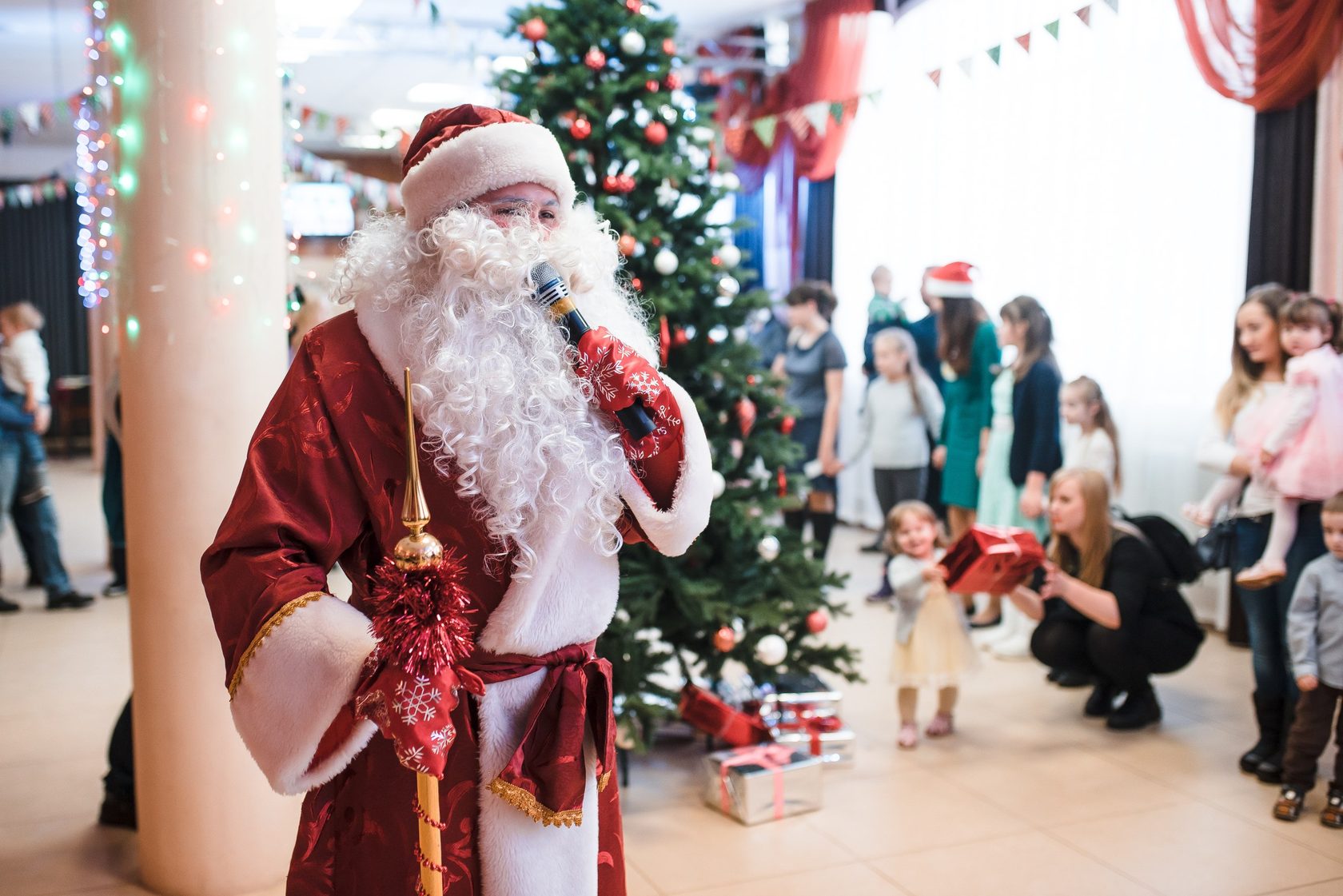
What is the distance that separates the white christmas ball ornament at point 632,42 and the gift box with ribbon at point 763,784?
2.01 meters

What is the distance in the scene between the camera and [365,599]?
1577 millimetres

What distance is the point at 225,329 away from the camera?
2.63 meters

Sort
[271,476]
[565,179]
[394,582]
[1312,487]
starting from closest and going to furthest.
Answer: [394,582]
[271,476]
[565,179]
[1312,487]

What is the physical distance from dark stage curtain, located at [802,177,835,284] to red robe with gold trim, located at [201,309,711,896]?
7.00 m

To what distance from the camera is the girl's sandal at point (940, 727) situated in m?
3.86

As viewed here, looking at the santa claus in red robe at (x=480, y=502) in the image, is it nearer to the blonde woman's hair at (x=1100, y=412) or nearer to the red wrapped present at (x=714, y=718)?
the red wrapped present at (x=714, y=718)

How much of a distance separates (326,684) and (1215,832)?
8.53ft

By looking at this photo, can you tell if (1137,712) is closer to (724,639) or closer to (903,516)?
(903,516)

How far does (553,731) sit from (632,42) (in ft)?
7.36

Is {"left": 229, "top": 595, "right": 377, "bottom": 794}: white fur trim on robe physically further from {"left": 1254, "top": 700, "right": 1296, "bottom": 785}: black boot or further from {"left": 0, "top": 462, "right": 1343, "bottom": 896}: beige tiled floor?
{"left": 1254, "top": 700, "right": 1296, "bottom": 785}: black boot

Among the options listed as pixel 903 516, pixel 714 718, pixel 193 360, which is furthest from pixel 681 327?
pixel 193 360

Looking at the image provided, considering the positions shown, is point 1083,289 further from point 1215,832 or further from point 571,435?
point 571,435

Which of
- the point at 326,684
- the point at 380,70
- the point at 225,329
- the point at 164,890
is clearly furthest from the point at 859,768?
the point at 380,70

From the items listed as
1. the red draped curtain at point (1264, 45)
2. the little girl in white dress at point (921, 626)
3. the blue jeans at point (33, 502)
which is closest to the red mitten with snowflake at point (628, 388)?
the little girl in white dress at point (921, 626)
